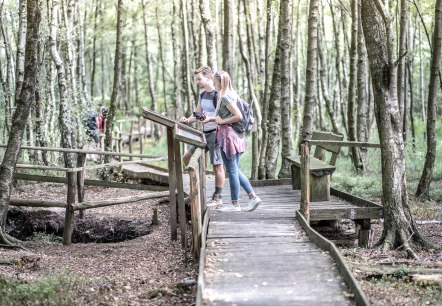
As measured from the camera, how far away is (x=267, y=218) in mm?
9273

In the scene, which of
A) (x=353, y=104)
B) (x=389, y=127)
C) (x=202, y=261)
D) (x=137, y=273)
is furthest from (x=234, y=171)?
(x=353, y=104)

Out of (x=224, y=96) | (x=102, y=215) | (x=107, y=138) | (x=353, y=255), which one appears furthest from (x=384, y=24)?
(x=107, y=138)

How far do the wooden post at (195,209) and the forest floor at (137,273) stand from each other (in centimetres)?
32

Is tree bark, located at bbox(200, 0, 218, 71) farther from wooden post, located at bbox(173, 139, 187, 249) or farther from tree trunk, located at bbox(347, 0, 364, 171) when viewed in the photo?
wooden post, located at bbox(173, 139, 187, 249)

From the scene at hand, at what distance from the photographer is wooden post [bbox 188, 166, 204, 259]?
24.0ft

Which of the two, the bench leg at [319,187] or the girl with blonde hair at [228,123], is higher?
the girl with blonde hair at [228,123]

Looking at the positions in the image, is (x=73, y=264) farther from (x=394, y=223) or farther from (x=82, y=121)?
(x=82, y=121)

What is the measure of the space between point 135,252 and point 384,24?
4.99 meters

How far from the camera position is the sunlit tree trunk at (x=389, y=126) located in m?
8.51

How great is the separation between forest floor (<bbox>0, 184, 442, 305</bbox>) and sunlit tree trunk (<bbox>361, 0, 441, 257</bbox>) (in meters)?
0.41

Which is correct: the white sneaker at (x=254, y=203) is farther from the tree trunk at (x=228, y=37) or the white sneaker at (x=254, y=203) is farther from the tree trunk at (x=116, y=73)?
the tree trunk at (x=116, y=73)

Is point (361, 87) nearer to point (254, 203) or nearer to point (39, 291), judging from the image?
point (254, 203)

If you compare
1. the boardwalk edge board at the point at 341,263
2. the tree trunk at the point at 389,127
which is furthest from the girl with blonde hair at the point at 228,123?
the tree trunk at the point at 389,127

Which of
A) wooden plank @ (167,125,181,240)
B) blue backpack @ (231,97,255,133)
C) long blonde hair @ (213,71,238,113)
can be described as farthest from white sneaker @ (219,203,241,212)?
long blonde hair @ (213,71,238,113)
